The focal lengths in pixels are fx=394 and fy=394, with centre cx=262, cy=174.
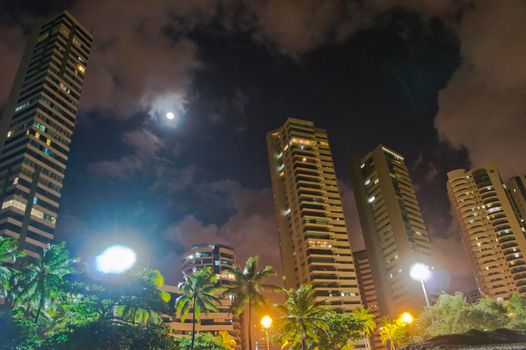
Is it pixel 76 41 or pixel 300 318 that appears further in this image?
pixel 76 41

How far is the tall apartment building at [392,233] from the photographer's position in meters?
164

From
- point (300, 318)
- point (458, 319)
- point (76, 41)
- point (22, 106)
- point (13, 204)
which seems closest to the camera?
point (300, 318)

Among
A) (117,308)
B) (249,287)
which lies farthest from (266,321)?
(117,308)

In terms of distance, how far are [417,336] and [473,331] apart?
52196mm

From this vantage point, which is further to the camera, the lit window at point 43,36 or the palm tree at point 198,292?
the lit window at point 43,36

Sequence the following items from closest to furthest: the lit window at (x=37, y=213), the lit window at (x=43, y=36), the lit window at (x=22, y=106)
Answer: the lit window at (x=37, y=213) < the lit window at (x=22, y=106) < the lit window at (x=43, y=36)

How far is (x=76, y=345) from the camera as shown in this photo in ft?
98.8

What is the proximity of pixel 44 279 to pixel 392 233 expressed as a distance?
15379 centimetres

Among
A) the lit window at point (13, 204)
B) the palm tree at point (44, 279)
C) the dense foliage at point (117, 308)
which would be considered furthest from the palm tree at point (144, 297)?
the lit window at point (13, 204)

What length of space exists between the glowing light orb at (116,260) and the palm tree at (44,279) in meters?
3.53

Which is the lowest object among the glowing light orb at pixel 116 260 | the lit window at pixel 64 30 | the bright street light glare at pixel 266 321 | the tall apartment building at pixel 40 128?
the bright street light glare at pixel 266 321

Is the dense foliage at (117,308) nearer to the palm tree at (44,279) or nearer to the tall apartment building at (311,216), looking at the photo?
the palm tree at (44,279)

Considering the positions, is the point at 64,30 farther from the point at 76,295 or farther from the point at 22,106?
the point at 76,295

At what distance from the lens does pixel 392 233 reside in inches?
6860
